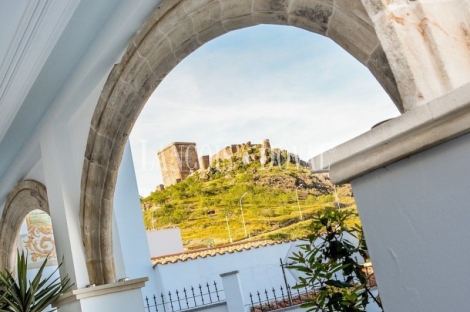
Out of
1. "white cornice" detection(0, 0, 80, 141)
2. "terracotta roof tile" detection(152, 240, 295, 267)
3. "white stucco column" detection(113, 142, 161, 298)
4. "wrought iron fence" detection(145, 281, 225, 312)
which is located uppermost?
"white cornice" detection(0, 0, 80, 141)

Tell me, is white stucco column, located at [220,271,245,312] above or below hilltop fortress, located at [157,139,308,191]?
below

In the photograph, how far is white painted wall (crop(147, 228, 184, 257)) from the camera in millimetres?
14145

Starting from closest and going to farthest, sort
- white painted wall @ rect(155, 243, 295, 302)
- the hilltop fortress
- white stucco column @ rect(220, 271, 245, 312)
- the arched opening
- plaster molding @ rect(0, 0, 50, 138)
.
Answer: plaster molding @ rect(0, 0, 50, 138)
white stucco column @ rect(220, 271, 245, 312)
the arched opening
white painted wall @ rect(155, 243, 295, 302)
the hilltop fortress

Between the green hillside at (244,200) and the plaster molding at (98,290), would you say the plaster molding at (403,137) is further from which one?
the green hillside at (244,200)

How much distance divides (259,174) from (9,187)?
16.6m

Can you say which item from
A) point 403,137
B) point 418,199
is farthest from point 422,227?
point 403,137

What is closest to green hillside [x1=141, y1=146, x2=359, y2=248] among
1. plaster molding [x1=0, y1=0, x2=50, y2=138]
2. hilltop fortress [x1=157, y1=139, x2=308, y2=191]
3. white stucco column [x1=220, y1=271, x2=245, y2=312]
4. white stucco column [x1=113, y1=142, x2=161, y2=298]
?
hilltop fortress [x1=157, y1=139, x2=308, y2=191]

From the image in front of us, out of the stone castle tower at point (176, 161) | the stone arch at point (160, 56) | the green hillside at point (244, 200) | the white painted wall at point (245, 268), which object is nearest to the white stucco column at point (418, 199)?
the stone arch at point (160, 56)

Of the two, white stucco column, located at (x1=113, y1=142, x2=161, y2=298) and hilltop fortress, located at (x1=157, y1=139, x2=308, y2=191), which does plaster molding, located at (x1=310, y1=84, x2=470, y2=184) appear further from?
hilltop fortress, located at (x1=157, y1=139, x2=308, y2=191)

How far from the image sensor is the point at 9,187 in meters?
7.63

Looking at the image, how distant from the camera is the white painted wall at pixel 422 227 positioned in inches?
34.2

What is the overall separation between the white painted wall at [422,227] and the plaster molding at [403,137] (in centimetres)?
2

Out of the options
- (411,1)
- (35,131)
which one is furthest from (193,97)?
(411,1)

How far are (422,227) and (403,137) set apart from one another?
15cm
